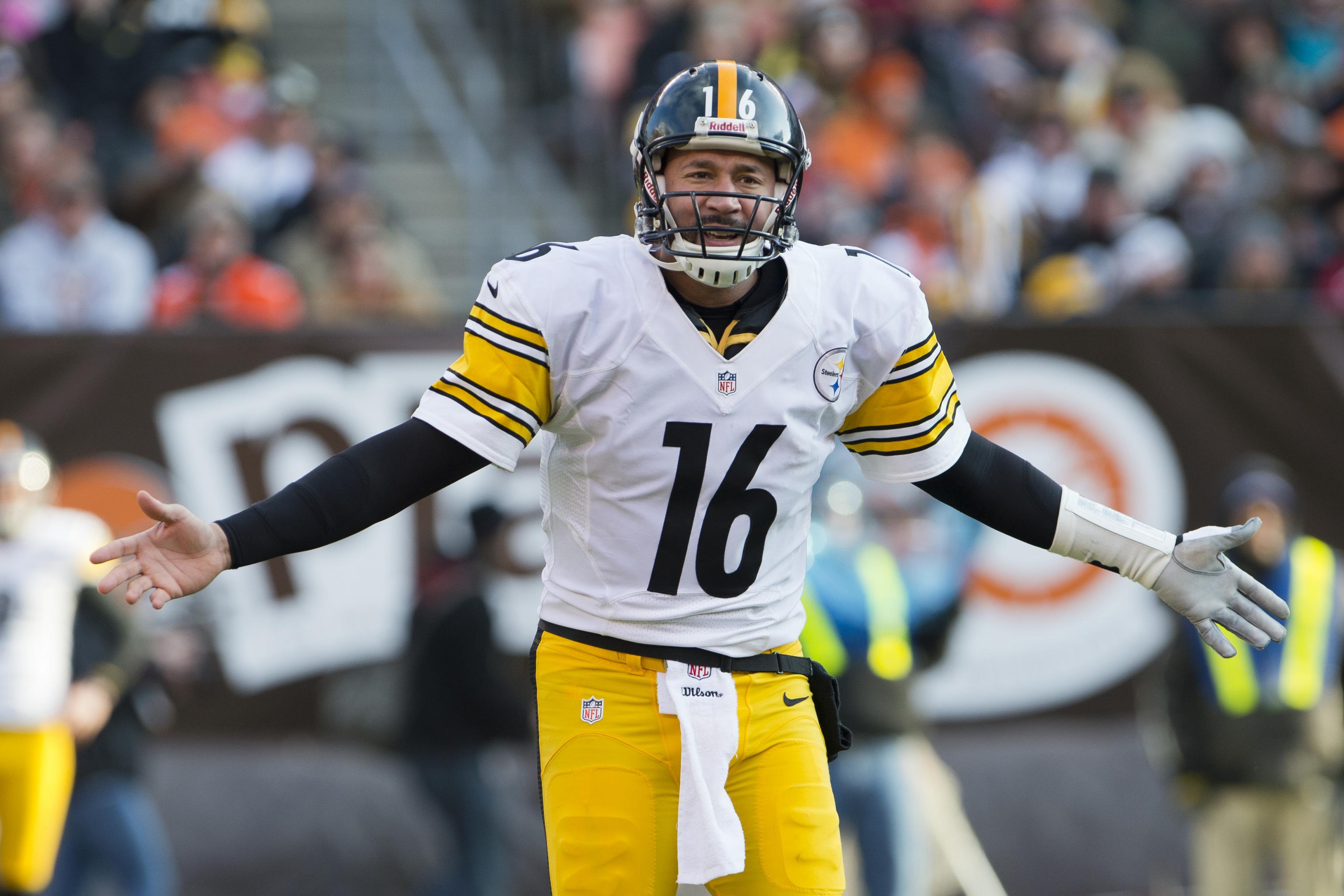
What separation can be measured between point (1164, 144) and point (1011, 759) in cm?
458

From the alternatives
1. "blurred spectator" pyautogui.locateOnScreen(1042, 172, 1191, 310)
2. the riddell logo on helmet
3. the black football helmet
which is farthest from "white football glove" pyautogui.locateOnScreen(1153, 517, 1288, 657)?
"blurred spectator" pyautogui.locateOnScreen(1042, 172, 1191, 310)

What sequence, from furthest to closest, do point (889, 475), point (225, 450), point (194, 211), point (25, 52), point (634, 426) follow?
point (25, 52)
point (194, 211)
point (225, 450)
point (889, 475)
point (634, 426)

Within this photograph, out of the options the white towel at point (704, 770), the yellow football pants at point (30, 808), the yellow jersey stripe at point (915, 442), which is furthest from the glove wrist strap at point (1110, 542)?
the yellow football pants at point (30, 808)

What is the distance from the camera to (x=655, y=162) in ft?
10.6

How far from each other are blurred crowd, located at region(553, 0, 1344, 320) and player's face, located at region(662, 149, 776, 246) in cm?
433

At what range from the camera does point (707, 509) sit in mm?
3107

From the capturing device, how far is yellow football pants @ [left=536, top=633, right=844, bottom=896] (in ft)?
9.85

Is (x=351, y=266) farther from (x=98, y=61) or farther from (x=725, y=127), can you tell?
(x=725, y=127)

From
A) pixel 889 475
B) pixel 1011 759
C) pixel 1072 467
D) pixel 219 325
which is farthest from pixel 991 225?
pixel 889 475

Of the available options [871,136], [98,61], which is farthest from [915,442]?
[98,61]

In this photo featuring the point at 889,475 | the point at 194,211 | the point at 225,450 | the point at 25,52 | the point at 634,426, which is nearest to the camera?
the point at 634,426

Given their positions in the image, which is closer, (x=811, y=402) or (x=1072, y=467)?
(x=811, y=402)

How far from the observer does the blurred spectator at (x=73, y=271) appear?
25.5 feet

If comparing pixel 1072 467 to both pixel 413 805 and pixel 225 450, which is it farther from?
pixel 225 450
